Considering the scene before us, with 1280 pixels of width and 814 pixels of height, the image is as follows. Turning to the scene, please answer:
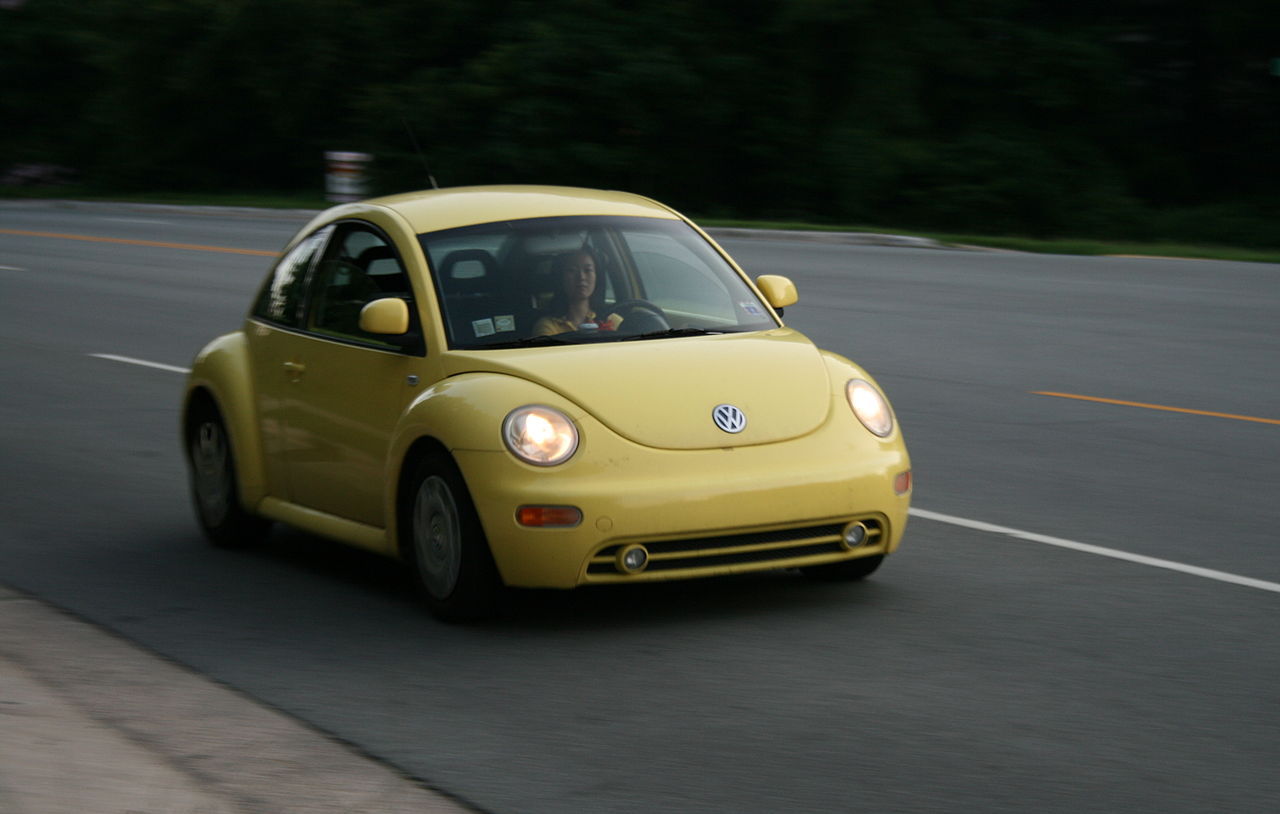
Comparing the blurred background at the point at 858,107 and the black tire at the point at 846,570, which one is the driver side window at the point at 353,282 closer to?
the black tire at the point at 846,570

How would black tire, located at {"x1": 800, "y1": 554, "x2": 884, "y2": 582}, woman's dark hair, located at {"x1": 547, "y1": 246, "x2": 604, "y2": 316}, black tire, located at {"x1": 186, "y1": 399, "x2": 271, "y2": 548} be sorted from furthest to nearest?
black tire, located at {"x1": 186, "y1": 399, "x2": 271, "y2": 548} < woman's dark hair, located at {"x1": 547, "y1": 246, "x2": 604, "y2": 316} < black tire, located at {"x1": 800, "y1": 554, "x2": 884, "y2": 582}

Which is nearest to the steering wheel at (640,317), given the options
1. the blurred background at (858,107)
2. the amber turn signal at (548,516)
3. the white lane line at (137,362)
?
the amber turn signal at (548,516)

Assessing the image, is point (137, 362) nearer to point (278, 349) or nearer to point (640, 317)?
point (278, 349)

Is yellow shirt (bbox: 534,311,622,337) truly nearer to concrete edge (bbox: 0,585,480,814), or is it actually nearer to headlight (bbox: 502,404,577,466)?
headlight (bbox: 502,404,577,466)

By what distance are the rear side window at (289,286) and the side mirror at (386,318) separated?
3.40 ft

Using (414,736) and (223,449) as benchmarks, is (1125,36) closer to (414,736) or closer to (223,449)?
(223,449)

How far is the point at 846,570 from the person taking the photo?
23.0ft

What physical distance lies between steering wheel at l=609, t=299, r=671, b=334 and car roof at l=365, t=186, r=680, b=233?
0.51 meters

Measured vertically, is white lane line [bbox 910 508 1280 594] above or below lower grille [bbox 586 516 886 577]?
below

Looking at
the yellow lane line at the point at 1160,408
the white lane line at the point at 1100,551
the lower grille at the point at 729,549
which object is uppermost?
the lower grille at the point at 729,549

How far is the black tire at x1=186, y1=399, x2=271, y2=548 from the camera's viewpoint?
8062mm

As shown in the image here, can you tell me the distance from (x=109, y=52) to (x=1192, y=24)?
26.4 m

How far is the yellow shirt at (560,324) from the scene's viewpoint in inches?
274

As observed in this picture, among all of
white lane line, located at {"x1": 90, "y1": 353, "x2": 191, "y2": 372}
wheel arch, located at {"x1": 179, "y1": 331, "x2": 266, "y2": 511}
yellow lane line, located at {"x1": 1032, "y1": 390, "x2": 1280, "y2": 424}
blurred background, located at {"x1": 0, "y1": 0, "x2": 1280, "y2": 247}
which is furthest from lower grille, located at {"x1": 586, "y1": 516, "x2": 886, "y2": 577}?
blurred background, located at {"x1": 0, "y1": 0, "x2": 1280, "y2": 247}
